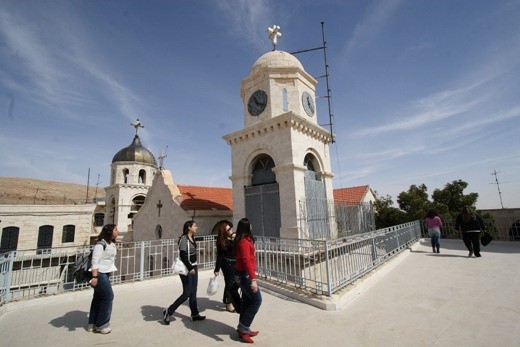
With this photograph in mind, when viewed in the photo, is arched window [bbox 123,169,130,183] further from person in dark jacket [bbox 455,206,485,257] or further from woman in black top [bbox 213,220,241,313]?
person in dark jacket [bbox 455,206,485,257]

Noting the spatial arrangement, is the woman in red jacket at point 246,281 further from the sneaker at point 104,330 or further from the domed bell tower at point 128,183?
the domed bell tower at point 128,183

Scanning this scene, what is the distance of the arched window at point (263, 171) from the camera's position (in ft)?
36.4

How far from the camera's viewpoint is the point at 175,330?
423 cm

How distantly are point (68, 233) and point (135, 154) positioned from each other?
10.0m

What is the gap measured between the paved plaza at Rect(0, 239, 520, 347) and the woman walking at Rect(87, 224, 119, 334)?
0.59 ft

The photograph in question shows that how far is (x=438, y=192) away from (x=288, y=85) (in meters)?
18.0

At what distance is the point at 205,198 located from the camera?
1664cm

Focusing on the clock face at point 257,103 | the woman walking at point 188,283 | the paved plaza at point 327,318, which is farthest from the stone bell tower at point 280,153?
the woman walking at point 188,283

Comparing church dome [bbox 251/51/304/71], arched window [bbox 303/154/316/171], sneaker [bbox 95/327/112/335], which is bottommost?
sneaker [bbox 95/327/112/335]

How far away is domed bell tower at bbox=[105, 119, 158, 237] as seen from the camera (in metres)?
25.6

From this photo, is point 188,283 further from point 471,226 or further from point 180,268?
point 471,226

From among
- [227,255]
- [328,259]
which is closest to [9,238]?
[227,255]

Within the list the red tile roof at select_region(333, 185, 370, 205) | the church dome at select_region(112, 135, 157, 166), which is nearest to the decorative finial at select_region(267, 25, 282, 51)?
the red tile roof at select_region(333, 185, 370, 205)

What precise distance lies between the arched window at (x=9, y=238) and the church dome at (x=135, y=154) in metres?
9.98
